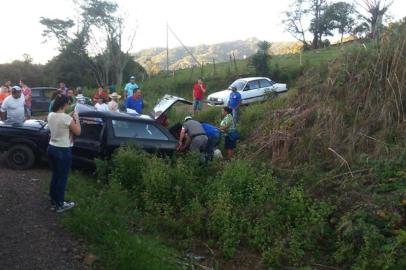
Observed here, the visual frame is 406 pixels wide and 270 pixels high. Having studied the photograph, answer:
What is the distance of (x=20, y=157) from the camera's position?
8789 mm

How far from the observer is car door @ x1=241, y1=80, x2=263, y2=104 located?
2100 cm

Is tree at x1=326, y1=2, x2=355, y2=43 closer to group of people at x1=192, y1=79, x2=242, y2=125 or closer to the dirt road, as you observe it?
group of people at x1=192, y1=79, x2=242, y2=125

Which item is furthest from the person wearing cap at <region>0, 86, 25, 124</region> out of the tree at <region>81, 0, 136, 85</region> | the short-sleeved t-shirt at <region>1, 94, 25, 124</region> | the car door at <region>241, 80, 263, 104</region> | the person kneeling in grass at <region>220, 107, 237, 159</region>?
the tree at <region>81, 0, 136, 85</region>

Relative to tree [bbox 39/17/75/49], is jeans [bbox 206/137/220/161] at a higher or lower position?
lower

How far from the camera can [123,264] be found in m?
5.27

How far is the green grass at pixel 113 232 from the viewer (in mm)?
5418

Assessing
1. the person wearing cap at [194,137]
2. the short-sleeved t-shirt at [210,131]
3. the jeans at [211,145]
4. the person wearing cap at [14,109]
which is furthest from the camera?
the short-sleeved t-shirt at [210,131]

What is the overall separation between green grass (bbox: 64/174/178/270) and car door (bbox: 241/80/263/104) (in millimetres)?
13774

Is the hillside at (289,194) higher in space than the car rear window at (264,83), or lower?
lower

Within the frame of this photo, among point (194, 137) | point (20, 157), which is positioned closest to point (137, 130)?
point (194, 137)

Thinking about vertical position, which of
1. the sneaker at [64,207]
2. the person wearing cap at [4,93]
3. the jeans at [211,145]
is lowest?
the sneaker at [64,207]

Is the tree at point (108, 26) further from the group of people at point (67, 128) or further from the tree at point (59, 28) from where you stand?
the group of people at point (67, 128)

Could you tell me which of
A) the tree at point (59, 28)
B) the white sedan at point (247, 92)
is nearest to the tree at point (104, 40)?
the tree at point (59, 28)

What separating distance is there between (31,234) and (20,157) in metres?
3.39
